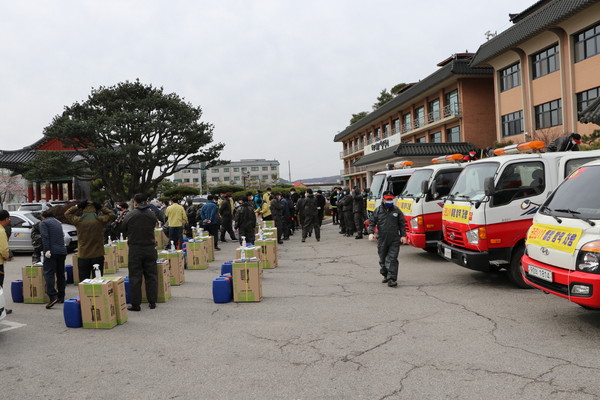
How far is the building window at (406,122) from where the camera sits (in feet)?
136

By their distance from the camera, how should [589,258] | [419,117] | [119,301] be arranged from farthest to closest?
[419,117]
[119,301]
[589,258]

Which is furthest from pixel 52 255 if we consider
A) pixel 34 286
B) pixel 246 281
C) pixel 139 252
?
pixel 246 281

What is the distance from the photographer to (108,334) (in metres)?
6.35

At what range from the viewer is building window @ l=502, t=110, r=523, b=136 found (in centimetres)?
2764

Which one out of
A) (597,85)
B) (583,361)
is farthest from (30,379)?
(597,85)

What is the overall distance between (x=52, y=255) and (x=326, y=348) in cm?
528

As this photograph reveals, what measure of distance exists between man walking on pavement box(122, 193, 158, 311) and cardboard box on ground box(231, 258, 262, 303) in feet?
4.40

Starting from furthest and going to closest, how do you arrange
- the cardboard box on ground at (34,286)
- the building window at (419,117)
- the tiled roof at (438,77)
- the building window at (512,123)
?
the building window at (419,117) → the tiled roof at (438,77) → the building window at (512,123) → the cardboard box on ground at (34,286)

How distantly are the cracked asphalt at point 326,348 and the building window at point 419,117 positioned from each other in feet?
104

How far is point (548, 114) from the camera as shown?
24.9m

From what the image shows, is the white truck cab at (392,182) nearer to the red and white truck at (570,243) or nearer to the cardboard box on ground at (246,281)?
the cardboard box on ground at (246,281)

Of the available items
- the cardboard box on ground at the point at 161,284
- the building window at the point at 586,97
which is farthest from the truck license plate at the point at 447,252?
the building window at the point at 586,97

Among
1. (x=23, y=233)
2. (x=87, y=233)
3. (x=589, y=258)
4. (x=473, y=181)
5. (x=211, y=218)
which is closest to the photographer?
(x=589, y=258)

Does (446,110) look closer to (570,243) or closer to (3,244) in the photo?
(570,243)
